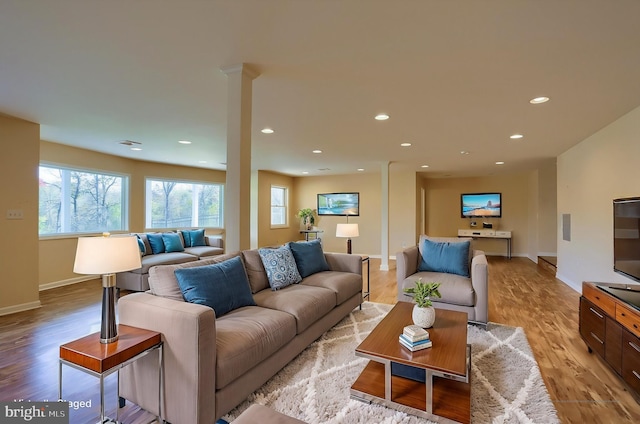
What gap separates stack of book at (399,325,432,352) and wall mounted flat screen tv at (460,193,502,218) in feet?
26.0

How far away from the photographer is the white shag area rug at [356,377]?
1.79 m

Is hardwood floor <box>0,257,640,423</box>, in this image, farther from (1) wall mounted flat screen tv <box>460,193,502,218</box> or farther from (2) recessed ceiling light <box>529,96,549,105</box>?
(1) wall mounted flat screen tv <box>460,193,502,218</box>

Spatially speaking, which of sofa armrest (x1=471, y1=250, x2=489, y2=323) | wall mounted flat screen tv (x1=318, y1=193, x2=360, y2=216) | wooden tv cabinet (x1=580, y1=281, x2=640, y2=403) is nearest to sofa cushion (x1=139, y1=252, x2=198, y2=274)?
sofa armrest (x1=471, y1=250, x2=489, y2=323)

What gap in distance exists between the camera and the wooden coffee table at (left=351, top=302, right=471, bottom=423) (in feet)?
5.54

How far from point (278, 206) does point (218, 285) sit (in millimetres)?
6869

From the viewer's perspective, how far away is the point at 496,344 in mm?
2732

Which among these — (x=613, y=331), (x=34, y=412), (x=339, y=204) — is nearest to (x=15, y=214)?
(x=34, y=412)

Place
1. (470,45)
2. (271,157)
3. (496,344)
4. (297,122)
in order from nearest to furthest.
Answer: (470,45) → (496,344) → (297,122) → (271,157)

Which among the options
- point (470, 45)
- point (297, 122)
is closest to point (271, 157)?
point (297, 122)

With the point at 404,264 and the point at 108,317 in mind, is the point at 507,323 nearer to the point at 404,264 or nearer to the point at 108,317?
the point at 404,264

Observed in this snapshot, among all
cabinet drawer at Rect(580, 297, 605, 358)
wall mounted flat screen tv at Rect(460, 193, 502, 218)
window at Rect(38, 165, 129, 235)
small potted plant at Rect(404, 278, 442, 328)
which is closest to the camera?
small potted plant at Rect(404, 278, 442, 328)

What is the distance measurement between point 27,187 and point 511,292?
6.85 m

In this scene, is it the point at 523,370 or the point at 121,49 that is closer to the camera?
the point at 121,49

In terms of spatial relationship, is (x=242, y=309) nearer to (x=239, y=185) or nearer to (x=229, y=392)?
(x=229, y=392)
